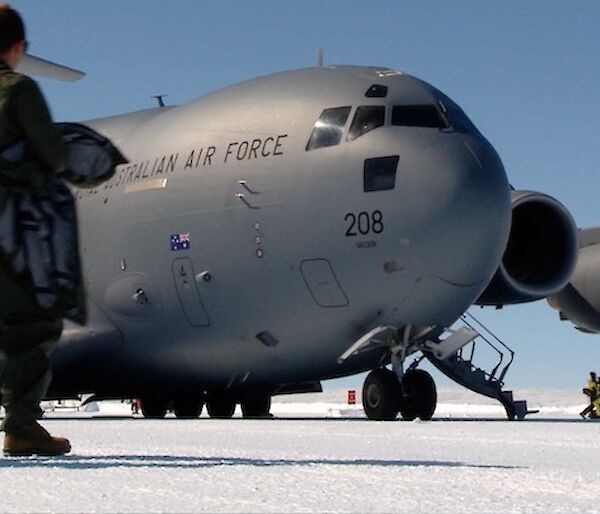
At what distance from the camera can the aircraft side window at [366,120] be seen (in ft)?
43.9

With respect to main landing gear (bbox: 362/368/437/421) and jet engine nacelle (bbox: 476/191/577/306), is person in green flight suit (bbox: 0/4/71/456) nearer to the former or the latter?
main landing gear (bbox: 362/368/437/421)

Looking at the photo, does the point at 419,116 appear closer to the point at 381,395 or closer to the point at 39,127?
the point at 381,395

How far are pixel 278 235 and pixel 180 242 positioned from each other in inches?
64.6

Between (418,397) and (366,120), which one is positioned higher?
(366,120)

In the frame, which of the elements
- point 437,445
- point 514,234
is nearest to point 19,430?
point 437,445

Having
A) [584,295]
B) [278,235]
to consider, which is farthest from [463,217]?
[584,295]

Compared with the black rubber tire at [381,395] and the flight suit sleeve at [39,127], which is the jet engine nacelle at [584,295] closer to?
the black rubber tire at [381,395]

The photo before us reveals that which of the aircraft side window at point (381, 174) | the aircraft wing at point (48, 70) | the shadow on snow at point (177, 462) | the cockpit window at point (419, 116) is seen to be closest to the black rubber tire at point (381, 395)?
the aircraft side window at point (381, 174)

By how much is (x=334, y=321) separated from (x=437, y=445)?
→ 6.75 m

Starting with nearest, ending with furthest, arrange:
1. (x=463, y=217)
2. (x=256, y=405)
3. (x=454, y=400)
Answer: (x=463, y=217)
(x=256, y=405)
(x=454, y=400)

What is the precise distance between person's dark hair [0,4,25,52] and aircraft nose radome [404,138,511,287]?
813 centimetres

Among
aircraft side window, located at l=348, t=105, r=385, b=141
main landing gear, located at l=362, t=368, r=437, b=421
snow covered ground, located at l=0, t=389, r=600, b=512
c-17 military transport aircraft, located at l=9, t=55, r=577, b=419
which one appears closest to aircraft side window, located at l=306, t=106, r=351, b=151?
c-17 military transport aircraft, located at l=9, t=55, r=577, b=419

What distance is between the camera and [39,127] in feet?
15.8

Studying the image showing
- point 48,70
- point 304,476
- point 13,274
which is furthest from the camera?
point 48,70
